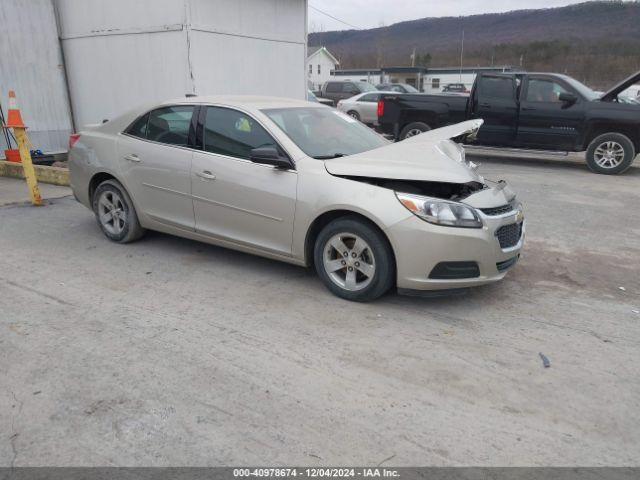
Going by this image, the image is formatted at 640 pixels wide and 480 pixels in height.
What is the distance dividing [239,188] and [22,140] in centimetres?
397

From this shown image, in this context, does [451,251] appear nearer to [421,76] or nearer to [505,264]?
[505,264]

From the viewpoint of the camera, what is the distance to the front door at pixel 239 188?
429 cm

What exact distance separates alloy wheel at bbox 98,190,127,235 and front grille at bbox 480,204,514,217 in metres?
3.62

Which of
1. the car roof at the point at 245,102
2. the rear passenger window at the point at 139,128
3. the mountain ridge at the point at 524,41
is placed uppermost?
the mountain ridge at the point at 524,41

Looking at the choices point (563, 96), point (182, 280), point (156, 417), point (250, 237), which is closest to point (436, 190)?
point (250, 237)

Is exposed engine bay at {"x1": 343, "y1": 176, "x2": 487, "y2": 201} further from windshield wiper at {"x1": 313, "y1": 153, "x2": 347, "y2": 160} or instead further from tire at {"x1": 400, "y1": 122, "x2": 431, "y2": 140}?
tire at {"x1": 400, "y1": 122, "x2": 431, "y2": 140}

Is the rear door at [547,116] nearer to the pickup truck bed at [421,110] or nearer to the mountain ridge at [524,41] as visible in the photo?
the pickup truck bed at [421,110]

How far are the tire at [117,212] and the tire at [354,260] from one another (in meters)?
2.23

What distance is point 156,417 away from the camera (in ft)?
8.90

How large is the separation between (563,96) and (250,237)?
834 cm

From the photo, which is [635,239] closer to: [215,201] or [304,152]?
[304,152]

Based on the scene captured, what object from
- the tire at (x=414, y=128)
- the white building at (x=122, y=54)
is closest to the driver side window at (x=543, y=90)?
the tire at (x=414, y=128)

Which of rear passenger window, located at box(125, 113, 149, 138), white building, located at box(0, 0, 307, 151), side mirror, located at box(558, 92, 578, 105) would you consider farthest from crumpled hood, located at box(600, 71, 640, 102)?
rear passenger window, located at box(125, 113, 149, 138)

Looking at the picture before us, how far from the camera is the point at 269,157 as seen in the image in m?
→ 4.16
